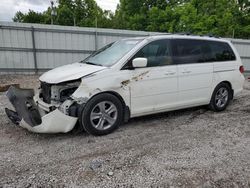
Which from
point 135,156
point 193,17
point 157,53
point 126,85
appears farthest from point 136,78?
point 193,17

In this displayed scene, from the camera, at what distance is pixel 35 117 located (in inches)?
151

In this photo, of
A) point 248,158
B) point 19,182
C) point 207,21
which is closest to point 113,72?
point 19,182

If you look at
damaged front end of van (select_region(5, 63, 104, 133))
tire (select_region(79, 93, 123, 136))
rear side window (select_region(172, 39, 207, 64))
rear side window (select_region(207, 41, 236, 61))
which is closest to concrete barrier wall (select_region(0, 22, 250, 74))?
damaged front end of van (select_region(5, 63, 104, 133))

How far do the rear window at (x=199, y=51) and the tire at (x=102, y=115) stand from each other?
1.62 meters

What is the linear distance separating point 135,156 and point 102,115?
981mm

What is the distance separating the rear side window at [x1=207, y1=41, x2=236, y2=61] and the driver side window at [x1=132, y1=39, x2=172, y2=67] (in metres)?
1.32

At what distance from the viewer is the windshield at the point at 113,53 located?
4055mm

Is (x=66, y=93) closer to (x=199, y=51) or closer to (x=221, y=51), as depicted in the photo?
(x=199, y=51)

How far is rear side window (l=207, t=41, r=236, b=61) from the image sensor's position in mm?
5133

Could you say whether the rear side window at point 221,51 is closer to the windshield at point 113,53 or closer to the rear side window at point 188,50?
the rear side window at point 188,50

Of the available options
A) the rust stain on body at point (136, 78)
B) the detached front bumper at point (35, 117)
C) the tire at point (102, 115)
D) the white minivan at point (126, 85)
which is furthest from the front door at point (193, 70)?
the detached front bumper at point (35, 117)

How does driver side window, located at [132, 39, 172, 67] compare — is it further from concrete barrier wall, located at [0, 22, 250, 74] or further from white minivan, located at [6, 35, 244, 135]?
concrete barrier wall, located at [0, 22, 250, 74]

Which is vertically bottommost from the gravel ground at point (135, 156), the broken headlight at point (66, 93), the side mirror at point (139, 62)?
the gravel ground at point (135, 156)

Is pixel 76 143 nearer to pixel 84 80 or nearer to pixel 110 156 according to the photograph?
pixel 110 156
